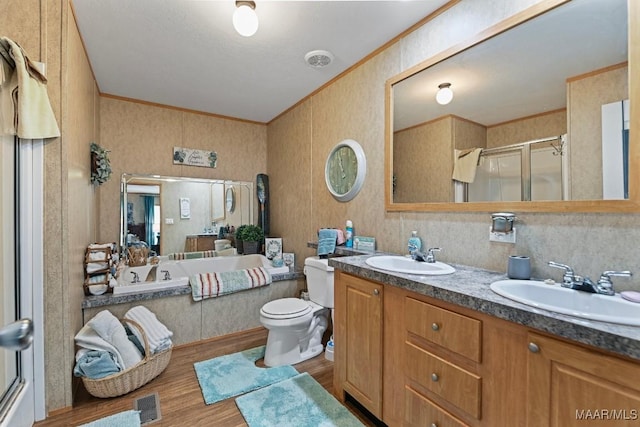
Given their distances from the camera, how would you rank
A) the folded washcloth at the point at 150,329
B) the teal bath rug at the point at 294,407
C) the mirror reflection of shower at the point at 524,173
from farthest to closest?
the folded washcloth at the point at 150,329 < the teal bath rug at the point at 294,407 < the mirror reflection of shower at the point at 524,173

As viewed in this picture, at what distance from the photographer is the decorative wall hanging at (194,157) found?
3.50 m

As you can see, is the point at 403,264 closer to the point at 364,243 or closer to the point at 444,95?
the point at 364,243

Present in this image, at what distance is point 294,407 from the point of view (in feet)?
5.72

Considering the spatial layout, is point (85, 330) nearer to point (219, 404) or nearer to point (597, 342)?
point (219, 404)

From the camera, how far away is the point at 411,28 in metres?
1.99

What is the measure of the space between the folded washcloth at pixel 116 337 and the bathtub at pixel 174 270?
45 centimetres

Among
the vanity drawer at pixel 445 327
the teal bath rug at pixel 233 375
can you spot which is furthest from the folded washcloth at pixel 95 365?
the vanity drawer at pixel 445 327

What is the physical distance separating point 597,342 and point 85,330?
272 cm

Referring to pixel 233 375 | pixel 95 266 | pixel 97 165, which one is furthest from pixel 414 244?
pixel 97 165

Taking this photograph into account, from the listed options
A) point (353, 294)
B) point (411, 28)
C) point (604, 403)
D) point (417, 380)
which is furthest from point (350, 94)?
point (604, 403)

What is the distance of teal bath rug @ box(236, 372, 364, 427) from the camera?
1.62 m

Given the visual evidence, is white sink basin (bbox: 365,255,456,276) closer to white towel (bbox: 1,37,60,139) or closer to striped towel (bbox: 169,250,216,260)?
white towel (bbox: 1,37,60,139)

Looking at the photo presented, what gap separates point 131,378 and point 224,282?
1035 mm

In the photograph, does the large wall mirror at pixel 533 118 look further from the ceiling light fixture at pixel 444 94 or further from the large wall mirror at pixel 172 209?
the large wall mirror at pixel 172 209
